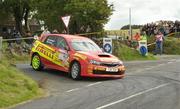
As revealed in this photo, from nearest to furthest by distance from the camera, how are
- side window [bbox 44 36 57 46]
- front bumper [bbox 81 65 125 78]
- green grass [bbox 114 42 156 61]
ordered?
front bumper [bbox 81 65 125 78] < side window [bbox 44 36 57 46] < green grass [bbox 114 42 156 61]

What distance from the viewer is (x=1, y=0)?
66438 millimetres

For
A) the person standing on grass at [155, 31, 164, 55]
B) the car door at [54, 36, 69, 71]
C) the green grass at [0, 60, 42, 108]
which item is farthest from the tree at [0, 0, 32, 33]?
the green grass at [0, 60, 42, 108]

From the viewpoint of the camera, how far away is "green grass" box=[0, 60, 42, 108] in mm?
15328

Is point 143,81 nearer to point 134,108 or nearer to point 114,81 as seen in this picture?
point 114,81

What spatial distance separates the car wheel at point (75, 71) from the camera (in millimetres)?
20734

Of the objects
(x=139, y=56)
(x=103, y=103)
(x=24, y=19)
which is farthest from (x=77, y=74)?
(x=24, y=19)

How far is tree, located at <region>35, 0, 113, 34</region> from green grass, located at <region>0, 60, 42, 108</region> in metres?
27.6

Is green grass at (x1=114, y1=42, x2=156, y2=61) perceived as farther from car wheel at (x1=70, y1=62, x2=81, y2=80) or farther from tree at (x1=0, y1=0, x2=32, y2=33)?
tree at (x1=0, y1=0, x2=32, y2=33)

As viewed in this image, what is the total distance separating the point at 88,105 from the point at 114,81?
569cm

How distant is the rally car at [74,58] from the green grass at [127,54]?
1160 cm

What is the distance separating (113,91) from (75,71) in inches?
146

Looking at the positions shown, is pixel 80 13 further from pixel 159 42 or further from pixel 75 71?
pixel 75 71

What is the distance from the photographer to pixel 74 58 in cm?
2102

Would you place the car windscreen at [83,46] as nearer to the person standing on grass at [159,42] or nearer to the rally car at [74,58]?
the rally car at [74,58]
